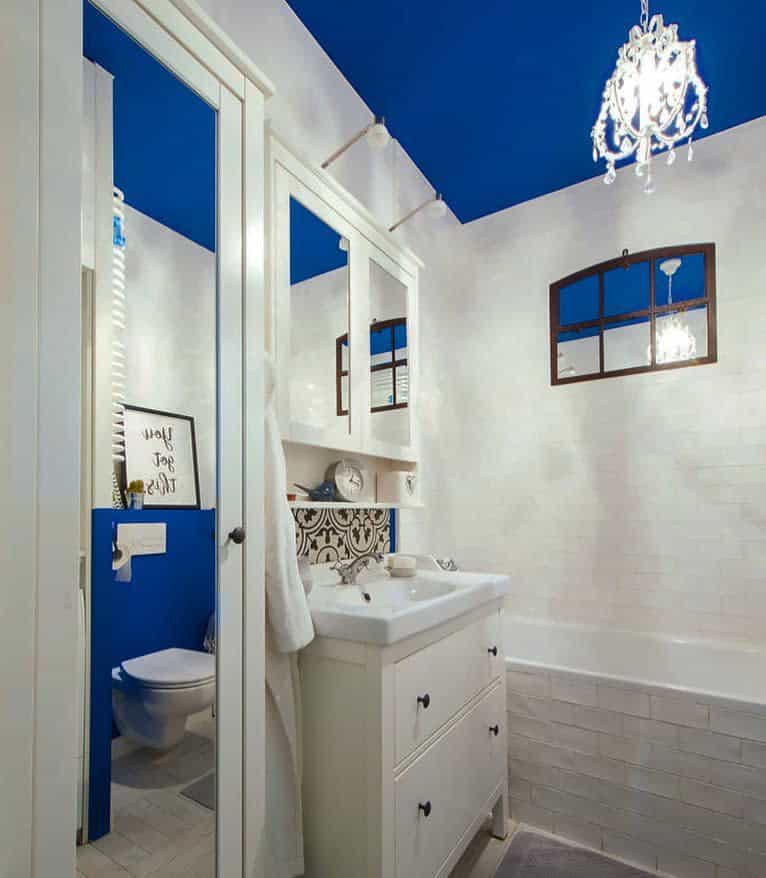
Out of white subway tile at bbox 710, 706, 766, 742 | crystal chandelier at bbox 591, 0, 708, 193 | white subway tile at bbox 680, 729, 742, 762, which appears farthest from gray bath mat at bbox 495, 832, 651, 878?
crystal chandelier at bbox 591, 0, 708, 193

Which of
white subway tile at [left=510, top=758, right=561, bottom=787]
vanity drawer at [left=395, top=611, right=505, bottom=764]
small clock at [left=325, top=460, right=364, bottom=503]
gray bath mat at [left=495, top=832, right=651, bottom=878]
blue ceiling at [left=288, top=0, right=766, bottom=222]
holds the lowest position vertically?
gray bath mat at [left=495, top=832, right=651, bottom=878]

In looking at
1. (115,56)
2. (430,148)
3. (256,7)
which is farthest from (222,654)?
(430,148)

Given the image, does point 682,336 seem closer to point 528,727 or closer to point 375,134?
point 375,134

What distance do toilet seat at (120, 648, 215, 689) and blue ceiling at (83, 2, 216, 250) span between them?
807mm

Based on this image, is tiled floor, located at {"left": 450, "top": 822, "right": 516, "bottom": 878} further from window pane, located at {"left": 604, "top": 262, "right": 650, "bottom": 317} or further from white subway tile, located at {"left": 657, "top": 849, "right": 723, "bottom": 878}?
window pane, located at {"left": 604, "top": 262, "right": 650, "bottom": 317}

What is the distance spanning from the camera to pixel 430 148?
8.49 feet

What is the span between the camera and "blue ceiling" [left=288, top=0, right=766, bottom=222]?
188 cm

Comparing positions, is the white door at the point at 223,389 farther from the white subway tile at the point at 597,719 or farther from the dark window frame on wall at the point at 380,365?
the white subway tile at the point at 597,719

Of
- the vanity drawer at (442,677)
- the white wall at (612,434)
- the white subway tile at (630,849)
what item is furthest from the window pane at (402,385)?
the white subway tile at (630,849)

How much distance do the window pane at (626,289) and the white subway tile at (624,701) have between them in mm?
1902

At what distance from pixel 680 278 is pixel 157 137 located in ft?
8.45

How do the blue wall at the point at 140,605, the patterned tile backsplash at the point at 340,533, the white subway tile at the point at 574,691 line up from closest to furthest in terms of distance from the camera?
the blue wall at the point at 140,605 → the patterned tile backsplash at the point at 340,533 → the white subway tile at the point at 574,691

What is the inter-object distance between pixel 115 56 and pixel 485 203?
2.56 meters

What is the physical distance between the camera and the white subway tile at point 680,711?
174 cm
